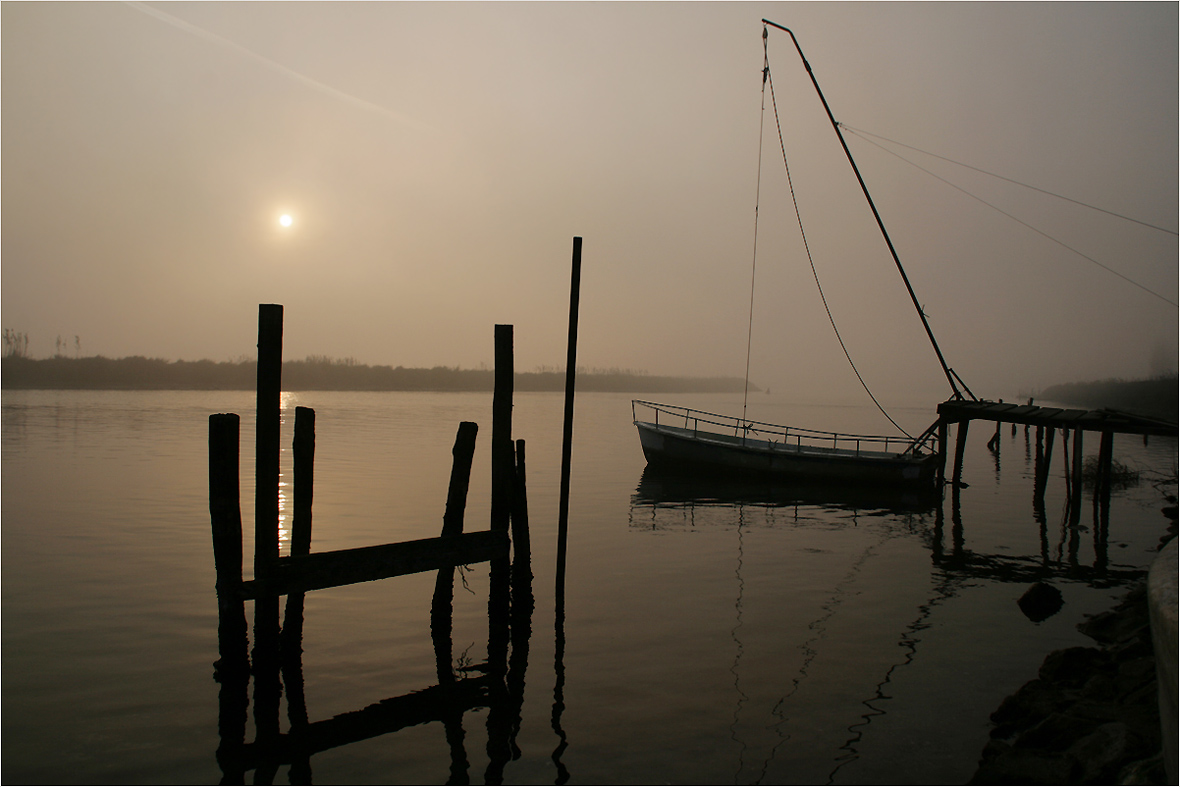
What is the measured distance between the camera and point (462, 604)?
1275 cm

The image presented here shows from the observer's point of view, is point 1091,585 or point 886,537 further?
point 886,537

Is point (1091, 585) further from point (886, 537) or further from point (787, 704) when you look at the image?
point (787, 704)

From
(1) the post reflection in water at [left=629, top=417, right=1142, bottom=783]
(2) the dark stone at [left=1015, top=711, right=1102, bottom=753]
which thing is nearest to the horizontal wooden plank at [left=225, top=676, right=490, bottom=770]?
(1) the post reflection in water at [left=629, top=417, right=1142, bottom=783]

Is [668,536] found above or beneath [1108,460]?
beneath

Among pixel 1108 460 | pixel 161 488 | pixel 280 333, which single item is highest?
pixel 280 333

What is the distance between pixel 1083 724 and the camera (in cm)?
719

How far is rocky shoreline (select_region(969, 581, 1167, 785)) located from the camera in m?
6.33

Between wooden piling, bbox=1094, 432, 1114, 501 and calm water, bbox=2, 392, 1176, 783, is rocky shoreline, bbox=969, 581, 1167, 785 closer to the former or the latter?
calm water, bbox=2, 392, 1176, 783

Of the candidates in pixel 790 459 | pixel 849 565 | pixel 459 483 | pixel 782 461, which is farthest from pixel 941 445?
pixel 459 483

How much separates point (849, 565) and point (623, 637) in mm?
7557

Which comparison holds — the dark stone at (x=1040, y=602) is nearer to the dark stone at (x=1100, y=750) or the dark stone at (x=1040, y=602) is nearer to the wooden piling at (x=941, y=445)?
the dark stone at (x=1100, y=750)

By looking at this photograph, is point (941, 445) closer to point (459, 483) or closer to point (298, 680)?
point (459, 483)

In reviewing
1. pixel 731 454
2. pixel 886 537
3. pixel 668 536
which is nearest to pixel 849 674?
pixel 668 536

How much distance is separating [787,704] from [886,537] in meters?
13.0
